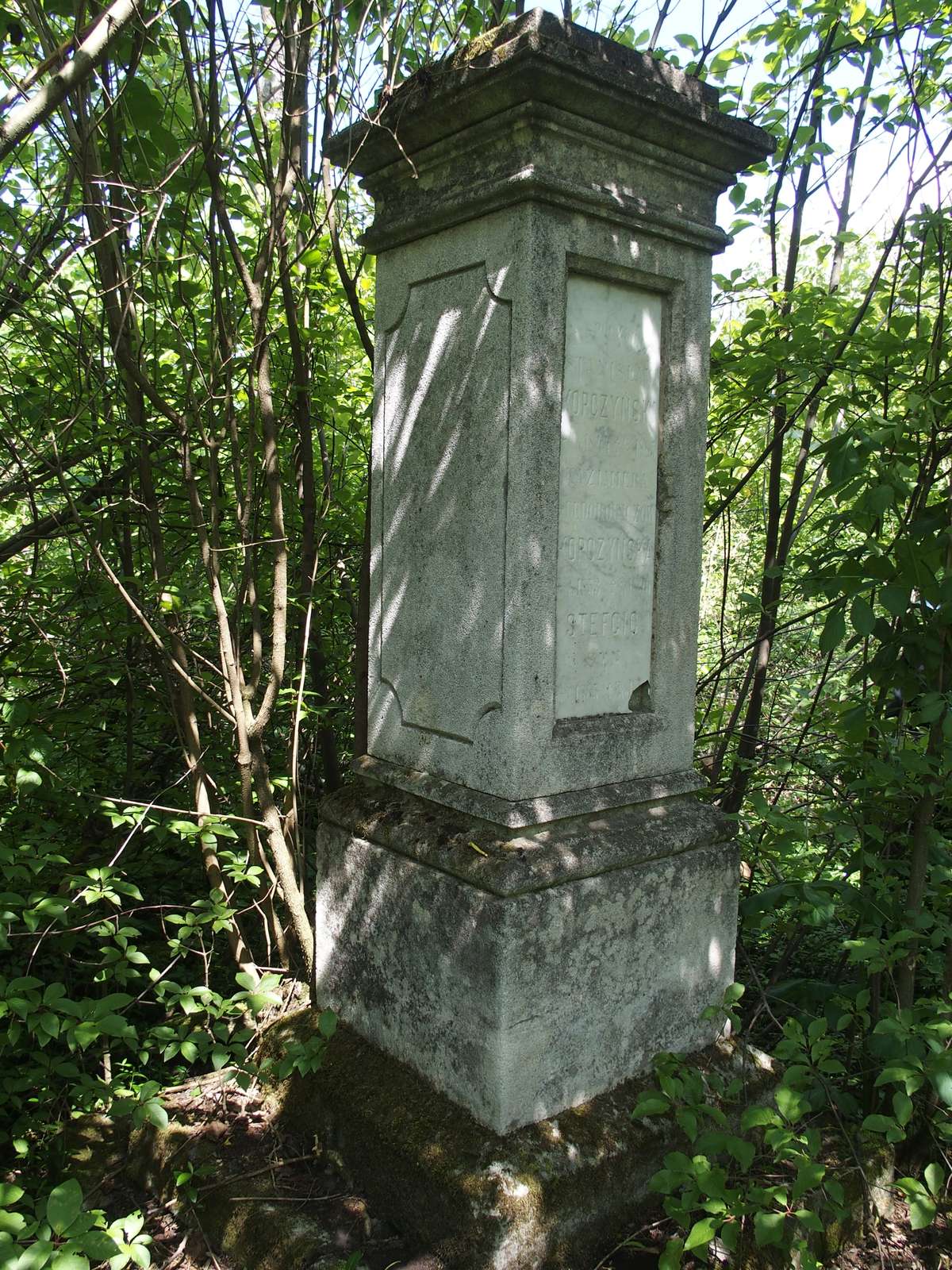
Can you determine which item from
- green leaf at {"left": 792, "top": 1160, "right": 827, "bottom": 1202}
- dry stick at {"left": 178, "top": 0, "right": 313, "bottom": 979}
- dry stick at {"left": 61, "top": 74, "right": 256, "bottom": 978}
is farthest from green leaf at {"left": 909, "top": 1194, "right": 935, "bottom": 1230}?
dry stick at {"left": 61, "top": 74, "right": 256, "bottom": 978}

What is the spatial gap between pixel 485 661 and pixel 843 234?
257 centimetres

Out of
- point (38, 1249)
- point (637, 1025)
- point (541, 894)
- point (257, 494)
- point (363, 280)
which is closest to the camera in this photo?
point (38, 1249)

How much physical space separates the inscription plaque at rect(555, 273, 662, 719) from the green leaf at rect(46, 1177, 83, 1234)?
4.32 feet

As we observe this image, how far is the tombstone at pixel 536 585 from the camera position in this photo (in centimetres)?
205

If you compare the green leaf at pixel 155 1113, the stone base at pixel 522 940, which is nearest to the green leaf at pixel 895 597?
the stone base at pixel 522 940

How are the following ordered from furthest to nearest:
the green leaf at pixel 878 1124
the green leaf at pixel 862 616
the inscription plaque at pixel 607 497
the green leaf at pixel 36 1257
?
the green leaf at pixel 862 616
the inscription plaque at pixel 607 497
the green leaf at pixel 878 1124
the green leaf at pixel 36 1257

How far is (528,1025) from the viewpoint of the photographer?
2.07 metres

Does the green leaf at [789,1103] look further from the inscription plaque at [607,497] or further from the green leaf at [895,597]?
the green leaf at [895,597]

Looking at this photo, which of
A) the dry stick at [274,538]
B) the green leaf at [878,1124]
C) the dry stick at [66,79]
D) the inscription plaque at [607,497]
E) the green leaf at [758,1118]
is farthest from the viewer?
the dry stick at [274,538]

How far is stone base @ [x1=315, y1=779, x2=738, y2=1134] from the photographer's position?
6.74 feet

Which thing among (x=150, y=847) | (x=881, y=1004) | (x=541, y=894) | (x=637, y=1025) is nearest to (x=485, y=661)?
(x=541, y=894)

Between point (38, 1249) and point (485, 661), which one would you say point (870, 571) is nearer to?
point (485, 661)

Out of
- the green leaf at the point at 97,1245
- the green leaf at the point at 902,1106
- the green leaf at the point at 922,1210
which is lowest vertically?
the green leaf at the point at 922,1210

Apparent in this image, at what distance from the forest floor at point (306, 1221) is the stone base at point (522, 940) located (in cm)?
31
